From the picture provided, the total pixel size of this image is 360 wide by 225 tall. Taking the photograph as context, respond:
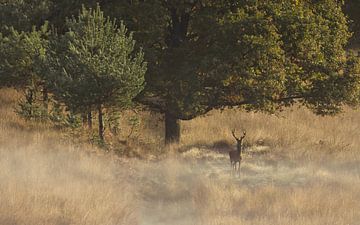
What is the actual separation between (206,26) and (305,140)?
23.0 feet

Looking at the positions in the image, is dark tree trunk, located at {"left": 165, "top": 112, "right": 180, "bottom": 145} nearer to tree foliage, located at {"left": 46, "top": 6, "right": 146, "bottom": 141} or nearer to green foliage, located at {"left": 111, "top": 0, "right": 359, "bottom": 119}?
green foliage, located at {"left": 111, "top": 0, "right": 359, "bottom": 119}

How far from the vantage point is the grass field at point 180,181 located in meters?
10.1

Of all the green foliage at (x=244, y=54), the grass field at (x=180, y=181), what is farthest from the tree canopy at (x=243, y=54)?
the grass field at (x=180, y=181)

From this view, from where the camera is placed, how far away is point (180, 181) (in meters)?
13.9

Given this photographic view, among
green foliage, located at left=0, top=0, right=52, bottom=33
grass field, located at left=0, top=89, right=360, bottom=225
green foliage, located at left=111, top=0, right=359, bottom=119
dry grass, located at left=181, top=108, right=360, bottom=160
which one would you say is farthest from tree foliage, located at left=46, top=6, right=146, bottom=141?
dry grass, located at left=181, top=108, right=360, bottom=160

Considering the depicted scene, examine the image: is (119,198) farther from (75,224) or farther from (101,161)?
(101,161)

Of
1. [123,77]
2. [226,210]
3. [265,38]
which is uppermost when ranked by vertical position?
[265,38]

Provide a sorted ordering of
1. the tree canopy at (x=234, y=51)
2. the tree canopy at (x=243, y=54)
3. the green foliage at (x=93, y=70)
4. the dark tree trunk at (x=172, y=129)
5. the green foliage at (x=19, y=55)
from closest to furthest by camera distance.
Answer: the green foliage at (x=93, y=70) → the tree canopy at (x=234, y=51) → the tree canopy at (x=243, y=54) → the green foliage at (x=19, y=55) → the dark tree trunk at (x=172, y=129)

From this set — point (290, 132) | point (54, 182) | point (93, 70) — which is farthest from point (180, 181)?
point (290, 132)

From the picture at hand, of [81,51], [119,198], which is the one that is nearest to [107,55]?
[81,51]

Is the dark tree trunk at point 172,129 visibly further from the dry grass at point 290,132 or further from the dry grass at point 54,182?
the dry grass at point 54,182

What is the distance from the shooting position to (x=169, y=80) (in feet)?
55.9

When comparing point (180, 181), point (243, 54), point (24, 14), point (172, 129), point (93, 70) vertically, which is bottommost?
point (180, 181)

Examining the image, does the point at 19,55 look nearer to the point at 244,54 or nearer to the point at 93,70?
the point at 93,70
